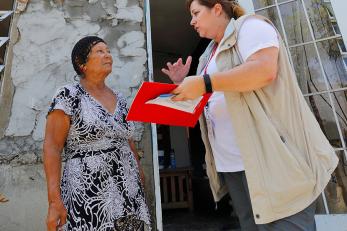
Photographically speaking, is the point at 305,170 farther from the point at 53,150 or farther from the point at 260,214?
the point at 53,150

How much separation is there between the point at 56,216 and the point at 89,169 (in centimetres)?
26

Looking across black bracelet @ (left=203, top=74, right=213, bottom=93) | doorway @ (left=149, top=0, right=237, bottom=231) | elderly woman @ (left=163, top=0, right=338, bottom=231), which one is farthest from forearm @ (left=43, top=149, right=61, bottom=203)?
doorway @ (left=149, top=0, right=237, bottom=231)

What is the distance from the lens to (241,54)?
1270 millimetres

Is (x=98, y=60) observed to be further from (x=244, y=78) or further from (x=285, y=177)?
(x=285, y=177)

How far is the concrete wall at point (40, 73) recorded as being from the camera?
2197 millimetres

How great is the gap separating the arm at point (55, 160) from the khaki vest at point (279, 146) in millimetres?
864

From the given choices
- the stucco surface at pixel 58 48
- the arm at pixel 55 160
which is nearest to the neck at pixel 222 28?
the arm at pixel 55 160

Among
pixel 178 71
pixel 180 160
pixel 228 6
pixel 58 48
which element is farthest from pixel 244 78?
pixel 180 160

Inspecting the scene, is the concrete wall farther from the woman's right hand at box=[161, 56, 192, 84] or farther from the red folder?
the red folder

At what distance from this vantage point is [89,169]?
1562 mm

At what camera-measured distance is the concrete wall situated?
7.21 feet

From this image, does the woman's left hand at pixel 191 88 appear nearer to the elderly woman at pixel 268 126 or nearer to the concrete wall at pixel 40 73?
A: the elderly woman at pixel 268 126

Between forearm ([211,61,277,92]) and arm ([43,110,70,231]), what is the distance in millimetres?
838

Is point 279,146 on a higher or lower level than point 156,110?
lower
